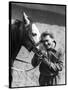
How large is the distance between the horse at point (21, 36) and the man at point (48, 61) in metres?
0.10

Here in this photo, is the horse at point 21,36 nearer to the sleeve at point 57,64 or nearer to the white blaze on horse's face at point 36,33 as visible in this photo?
the white blaze on horse's face at point 36,33

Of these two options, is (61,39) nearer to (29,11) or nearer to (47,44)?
(47,44)

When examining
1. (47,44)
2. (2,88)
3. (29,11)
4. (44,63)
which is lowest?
(2,88)

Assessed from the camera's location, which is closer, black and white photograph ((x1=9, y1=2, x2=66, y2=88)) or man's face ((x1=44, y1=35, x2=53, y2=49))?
black and white photograph ((x1=9, y1=2, x2=66, y2=88))

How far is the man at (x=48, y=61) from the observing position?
289 cm

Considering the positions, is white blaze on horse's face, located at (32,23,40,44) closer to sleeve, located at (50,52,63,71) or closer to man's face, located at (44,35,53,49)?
man's face, located at (44,35,53,49)

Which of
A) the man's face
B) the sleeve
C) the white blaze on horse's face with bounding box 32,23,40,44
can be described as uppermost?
the white blaze on horse's face with bounding box 32,23,40,44

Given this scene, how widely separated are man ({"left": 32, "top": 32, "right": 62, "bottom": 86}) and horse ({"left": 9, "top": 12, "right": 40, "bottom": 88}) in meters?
0.10

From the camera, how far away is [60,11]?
2971 millimetres

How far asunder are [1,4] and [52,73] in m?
0.86

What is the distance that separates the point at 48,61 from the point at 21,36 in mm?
384

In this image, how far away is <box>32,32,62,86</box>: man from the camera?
9.48 feet

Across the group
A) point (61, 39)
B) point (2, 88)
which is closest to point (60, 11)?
point (61, 39)

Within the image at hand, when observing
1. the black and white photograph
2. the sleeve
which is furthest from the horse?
the sleeve
